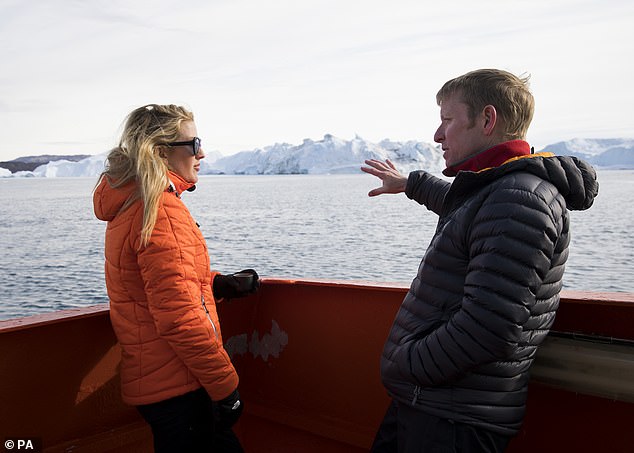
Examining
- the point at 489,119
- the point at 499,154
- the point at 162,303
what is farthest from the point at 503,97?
the point at 162,303

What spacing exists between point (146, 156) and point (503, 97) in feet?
3.69

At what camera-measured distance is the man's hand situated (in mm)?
2439

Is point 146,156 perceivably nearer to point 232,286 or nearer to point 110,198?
point 110,198

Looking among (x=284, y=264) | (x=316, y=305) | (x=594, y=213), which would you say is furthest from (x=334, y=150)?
(x=316, y=305)

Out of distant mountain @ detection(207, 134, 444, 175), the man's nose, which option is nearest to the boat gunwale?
the man's nose

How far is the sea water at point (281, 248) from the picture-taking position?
54.6ft

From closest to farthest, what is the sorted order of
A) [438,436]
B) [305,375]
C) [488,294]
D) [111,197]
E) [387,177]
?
1. [488,294]
2. [438,436]
3. [111,197]
4. [387,177]
5. [305,375]

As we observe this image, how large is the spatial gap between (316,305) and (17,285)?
15561mm

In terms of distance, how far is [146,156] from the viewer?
2.07 meters

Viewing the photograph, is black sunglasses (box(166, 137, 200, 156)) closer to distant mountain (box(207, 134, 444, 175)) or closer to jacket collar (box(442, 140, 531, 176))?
jacket collar (box(442, 140, 531, 176))

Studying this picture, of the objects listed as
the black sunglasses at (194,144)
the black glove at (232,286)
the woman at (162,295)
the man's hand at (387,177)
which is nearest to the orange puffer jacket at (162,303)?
the woman at (162,295)

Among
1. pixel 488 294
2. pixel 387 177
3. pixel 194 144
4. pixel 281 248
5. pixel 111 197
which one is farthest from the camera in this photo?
pixel 281 248

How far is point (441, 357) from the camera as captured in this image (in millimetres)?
1623

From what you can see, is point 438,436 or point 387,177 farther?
point 387,177
